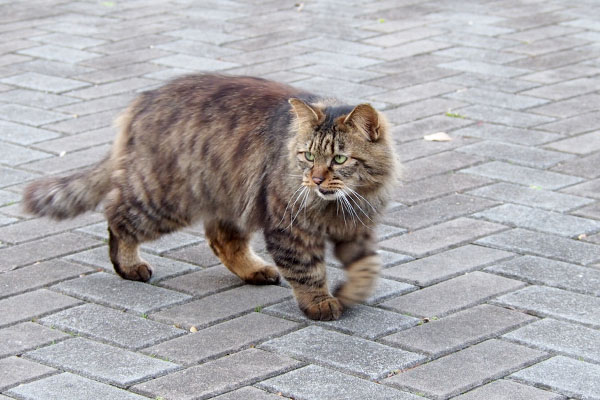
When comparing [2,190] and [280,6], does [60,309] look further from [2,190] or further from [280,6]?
[280,6]

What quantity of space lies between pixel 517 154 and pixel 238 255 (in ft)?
6.77

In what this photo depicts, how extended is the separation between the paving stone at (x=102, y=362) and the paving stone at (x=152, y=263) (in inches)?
28.7

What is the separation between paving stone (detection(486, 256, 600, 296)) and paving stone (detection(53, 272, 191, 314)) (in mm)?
1438

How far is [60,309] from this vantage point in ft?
14.1

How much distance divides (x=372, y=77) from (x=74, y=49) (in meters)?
2.37

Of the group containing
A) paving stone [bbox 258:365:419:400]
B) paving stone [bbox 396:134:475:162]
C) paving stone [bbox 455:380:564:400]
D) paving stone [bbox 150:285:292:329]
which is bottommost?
paving stone [bbox 150:285:292:329]

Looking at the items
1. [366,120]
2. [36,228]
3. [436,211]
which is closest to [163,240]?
[36,228]

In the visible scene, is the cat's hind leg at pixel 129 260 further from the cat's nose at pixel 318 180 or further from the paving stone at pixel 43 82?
the paving stone at pixel 43 82

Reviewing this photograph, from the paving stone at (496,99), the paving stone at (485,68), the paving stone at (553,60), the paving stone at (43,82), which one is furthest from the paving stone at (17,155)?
the paving stone at (553,60)

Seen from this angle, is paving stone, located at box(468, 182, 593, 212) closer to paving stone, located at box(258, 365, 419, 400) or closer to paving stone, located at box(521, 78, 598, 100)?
paving stone, located at box(521, 78, 598, 100)

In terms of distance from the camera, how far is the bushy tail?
4.66 m

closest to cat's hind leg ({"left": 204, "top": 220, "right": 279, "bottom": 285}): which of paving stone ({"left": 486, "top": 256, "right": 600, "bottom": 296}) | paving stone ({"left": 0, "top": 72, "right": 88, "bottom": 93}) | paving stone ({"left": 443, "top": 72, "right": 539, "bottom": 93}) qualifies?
paving stone ({"left": 486, "top": 256, "right": 600, "bottom": 296})

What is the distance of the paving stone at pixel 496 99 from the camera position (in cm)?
666

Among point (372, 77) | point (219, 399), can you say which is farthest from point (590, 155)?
point (219, 399)
